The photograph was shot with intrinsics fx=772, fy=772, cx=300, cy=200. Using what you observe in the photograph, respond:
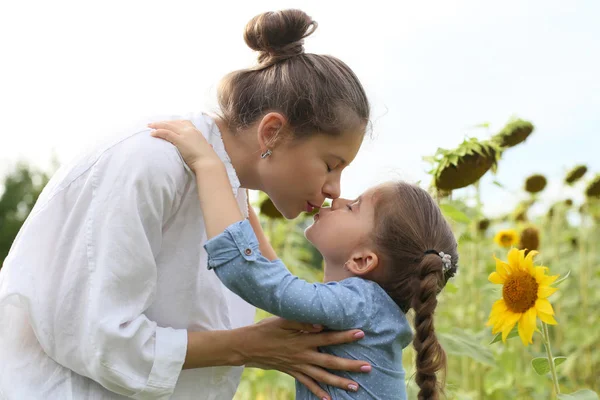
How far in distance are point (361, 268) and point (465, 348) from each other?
0.57 m

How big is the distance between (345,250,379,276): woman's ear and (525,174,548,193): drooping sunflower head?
7.13 ft

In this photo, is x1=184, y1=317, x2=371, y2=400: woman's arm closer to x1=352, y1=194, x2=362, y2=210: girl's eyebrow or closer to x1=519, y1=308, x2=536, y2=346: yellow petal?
→ x1=352, y1=194, x2=362, y2=210: girl's eyebrow

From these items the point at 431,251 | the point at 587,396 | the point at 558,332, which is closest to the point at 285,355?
the point at 431,251

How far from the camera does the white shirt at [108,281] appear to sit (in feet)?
4.82

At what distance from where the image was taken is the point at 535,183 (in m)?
3.63

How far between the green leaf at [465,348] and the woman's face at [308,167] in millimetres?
589

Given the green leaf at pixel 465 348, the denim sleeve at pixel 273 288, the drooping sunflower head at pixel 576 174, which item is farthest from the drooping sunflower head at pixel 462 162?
the drooping sunflower head at pixel 576 174

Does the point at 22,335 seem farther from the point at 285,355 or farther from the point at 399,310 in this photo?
the point at 399,310

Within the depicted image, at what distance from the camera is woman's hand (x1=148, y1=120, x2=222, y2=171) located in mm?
1546

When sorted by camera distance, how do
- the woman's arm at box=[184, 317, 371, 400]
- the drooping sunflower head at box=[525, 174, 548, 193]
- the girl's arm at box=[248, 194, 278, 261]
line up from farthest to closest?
the drooping sunflower head at box=[525, 174, 548, 193] < the girl's arm at box=[248, 194, 278, 261] < the woman's arm at box=[184, 317, 371, 400]

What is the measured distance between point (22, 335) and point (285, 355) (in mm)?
543

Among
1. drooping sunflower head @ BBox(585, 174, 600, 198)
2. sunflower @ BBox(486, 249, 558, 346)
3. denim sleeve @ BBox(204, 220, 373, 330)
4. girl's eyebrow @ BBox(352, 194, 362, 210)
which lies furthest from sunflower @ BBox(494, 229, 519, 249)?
denim sleeve @ BBox(204, 220, 373, 330)

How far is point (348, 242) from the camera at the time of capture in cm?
167

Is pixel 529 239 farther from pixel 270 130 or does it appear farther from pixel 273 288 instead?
pixel 273 288
